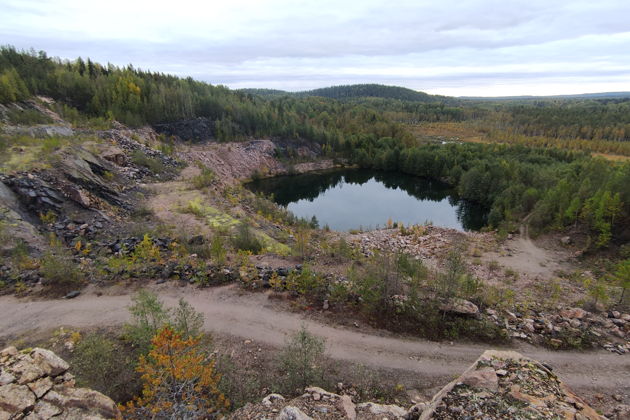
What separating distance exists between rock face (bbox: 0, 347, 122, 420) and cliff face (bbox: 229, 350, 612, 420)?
119 inches

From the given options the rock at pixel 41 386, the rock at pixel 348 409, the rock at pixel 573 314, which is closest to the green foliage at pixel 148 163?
the rock at pixel 41 386

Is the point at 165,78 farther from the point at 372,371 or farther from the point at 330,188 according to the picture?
the point at 372,371

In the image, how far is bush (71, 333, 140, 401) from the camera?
757cm

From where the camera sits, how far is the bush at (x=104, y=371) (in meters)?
7.57

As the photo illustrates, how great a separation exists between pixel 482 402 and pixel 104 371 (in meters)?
8.95

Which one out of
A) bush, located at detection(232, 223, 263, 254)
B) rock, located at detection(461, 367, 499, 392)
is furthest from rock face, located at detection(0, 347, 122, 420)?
bush, located at detection(232, 223, 263, 254)

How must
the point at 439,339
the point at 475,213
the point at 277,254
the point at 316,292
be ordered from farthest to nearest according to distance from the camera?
the point at 475,213
the point at 277,254
the point at 316,292
the point at 439,339

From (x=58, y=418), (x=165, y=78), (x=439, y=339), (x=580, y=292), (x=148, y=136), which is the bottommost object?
(x=580, y=292)

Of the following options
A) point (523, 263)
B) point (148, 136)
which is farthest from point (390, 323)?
point (148, 136)

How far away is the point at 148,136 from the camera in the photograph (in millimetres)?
48250

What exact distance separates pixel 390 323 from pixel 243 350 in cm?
547

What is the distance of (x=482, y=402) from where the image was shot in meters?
6.27

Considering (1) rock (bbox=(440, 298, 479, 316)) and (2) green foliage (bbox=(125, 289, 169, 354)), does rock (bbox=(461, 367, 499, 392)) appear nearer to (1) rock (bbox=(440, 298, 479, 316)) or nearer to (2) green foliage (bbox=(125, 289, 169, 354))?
(1) rock (bbox=(440, 298, 479, 316))

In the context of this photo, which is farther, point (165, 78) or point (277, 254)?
point (165, 78)
